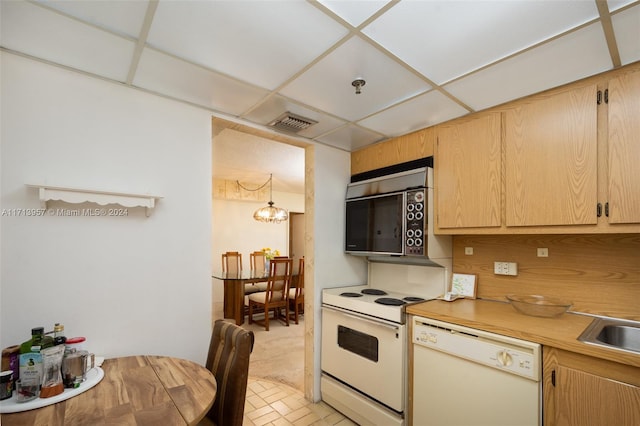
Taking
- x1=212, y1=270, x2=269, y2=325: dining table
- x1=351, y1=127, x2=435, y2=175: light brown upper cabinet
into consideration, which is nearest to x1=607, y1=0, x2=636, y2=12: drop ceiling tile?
x1=351, y1=127, x2=435, y2=175: light brown upper cabinet

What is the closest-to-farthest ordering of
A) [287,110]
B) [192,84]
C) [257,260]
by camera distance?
[192,84] < [287,110] < [257,260]

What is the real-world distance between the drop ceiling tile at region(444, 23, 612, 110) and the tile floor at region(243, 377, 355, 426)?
7.90 ft

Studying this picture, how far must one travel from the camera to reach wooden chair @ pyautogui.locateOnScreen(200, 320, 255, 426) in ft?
4.42

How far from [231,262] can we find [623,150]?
506 centimetres

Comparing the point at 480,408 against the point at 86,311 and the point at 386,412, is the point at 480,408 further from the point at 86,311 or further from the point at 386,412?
the point at 86,311

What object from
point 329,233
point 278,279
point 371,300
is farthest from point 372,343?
point 278,279

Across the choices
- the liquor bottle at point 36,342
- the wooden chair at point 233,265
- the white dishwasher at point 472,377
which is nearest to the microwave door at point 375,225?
the white dishwasher at point 472,377

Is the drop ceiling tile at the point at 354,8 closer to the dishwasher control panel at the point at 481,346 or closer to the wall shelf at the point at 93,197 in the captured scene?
the wall shelf at the point at 93,197

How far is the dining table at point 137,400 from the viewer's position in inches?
40.3

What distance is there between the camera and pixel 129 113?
1698mm

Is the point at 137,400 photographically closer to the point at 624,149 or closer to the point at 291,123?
the point at 291,123

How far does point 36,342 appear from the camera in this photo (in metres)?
1.25

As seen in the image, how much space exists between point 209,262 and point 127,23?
132cm

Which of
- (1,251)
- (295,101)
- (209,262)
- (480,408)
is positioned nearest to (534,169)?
(480,408)
